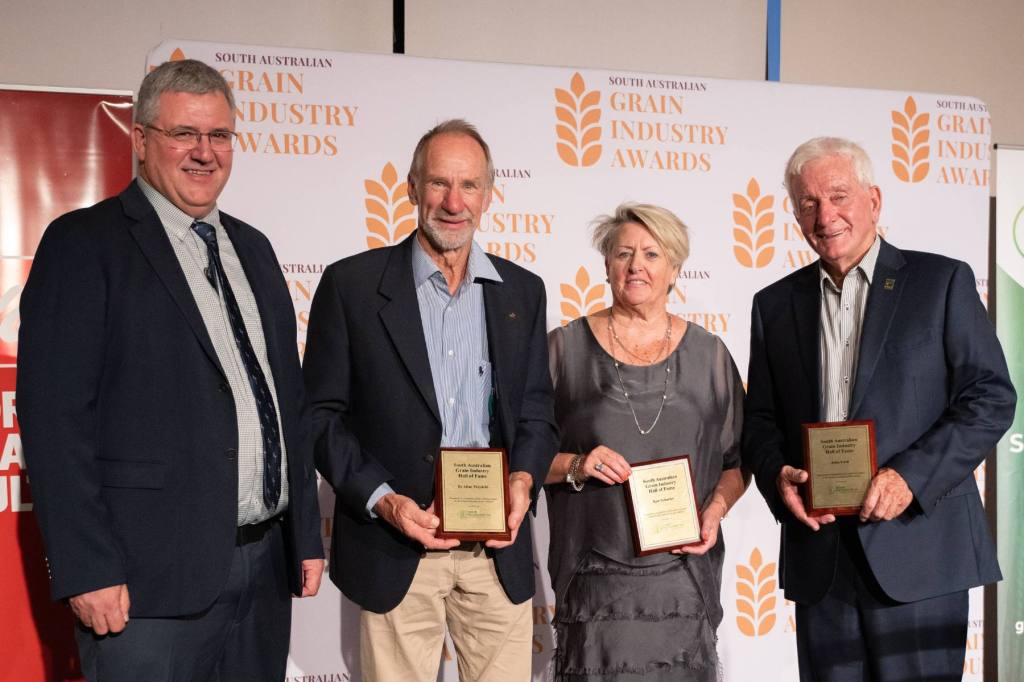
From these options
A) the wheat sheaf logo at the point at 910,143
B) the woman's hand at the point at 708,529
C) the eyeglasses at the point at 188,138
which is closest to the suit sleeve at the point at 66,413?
the eyeglasses at the point at 188,138

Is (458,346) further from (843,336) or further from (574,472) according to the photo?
(843,336)

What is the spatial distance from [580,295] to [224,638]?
6.87 feet

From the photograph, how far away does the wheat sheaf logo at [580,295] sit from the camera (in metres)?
3.84

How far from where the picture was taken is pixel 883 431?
2682 millimetres

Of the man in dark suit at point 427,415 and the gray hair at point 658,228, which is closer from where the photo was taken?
the man in dark suit at point 427,415


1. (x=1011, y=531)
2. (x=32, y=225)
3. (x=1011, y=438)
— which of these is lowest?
(x=1011, y=531)

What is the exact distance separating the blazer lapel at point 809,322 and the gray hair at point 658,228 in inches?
14.6

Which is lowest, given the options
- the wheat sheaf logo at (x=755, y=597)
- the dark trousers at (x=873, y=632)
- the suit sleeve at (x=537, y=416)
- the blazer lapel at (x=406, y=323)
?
the wheat sheaf logo at (x=755, y=597)

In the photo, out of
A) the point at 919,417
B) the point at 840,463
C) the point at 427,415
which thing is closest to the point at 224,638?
the point at 427,415

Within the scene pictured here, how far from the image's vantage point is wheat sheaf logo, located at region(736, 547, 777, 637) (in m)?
3.99

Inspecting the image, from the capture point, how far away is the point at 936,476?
8.51ft

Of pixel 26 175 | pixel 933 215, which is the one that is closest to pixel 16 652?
pixel 26 175

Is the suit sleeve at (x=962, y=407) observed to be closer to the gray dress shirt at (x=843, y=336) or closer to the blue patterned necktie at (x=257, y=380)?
the gray dress shirt at (x=843, y=336)

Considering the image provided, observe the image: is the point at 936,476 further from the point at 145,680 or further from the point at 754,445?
the point at 145,680
